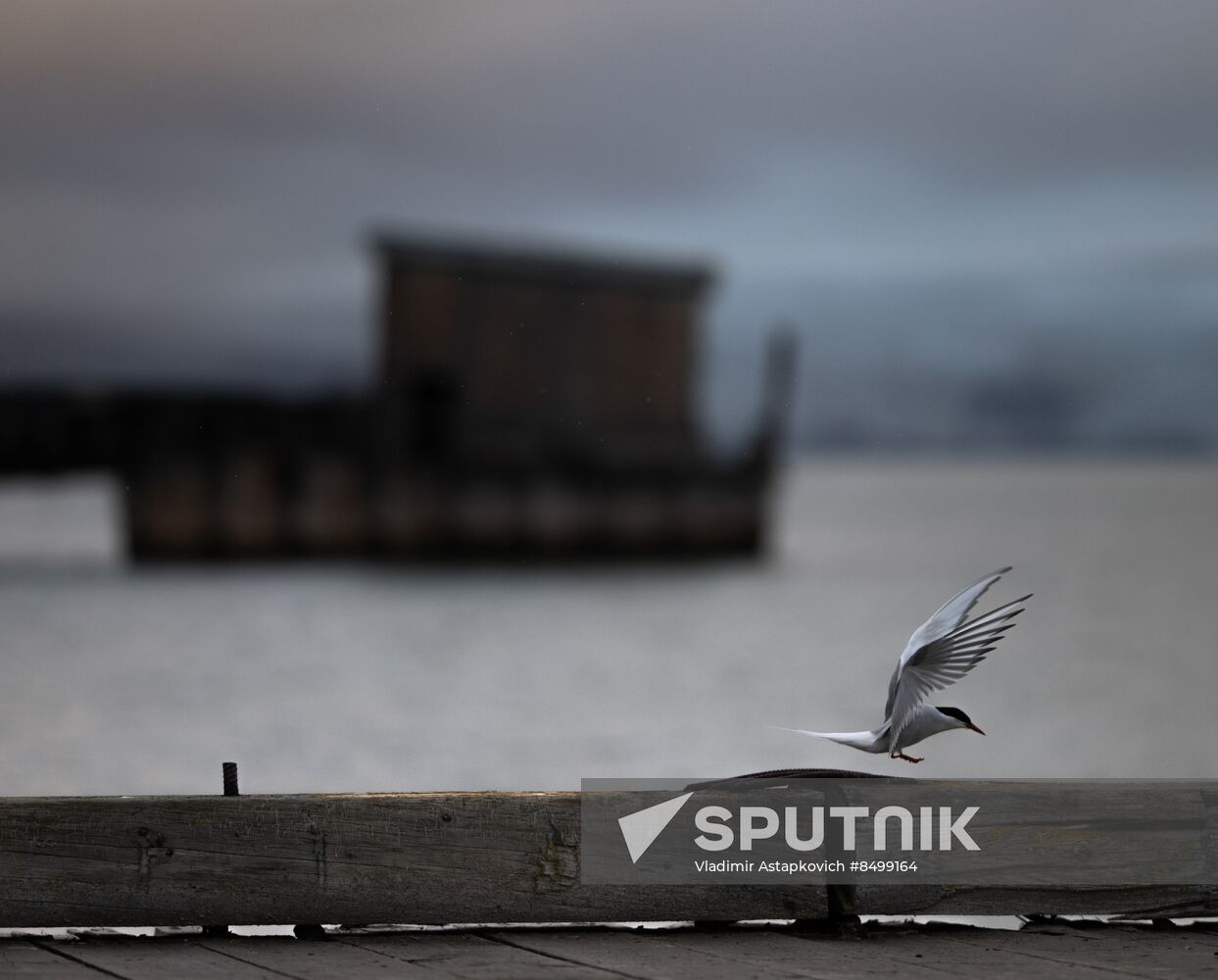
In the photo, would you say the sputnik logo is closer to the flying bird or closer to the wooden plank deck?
the wooden plank deck

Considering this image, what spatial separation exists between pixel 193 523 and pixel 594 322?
842 inches

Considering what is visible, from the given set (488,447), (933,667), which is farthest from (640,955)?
(488,447)

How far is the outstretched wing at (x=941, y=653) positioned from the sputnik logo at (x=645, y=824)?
2.19 ft

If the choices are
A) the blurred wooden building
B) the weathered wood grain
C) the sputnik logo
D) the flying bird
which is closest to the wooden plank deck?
the weathered wood grain

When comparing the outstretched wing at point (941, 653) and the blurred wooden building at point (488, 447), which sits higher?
the blurred wooden building at point (488, 447)

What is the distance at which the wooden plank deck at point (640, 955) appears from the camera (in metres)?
3.61

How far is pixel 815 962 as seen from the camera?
12.2ft

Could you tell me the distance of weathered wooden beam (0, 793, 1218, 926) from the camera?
13.0 ft

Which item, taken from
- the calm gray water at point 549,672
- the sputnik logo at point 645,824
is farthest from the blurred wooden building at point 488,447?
the sputnik logo at point 645,824

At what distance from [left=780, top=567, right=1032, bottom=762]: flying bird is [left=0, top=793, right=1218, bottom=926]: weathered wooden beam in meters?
0.62

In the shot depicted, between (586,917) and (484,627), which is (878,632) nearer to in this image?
(484,627)

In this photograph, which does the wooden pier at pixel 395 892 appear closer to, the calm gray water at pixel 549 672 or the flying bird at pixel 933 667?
the flying bird at pixel 933 667

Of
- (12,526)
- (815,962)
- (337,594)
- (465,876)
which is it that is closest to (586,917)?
(465,876)

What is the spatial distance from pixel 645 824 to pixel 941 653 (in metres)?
0.95
